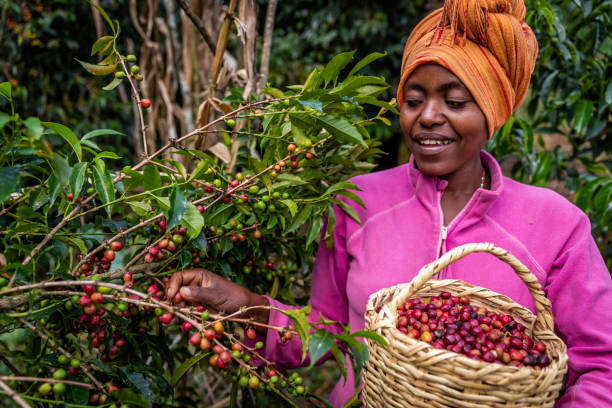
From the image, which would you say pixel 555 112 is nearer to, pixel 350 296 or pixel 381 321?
pixel 350 296

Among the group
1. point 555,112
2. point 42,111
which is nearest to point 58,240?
point 555,112

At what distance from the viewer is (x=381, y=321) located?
90 cm

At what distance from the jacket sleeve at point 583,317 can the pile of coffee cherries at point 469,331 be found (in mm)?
168

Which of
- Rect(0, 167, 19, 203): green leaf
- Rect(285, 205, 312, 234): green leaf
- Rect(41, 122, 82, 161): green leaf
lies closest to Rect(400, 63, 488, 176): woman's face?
Rect(285, 205, 312, 234): green leaf

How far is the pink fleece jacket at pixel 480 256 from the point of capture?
1.12 m

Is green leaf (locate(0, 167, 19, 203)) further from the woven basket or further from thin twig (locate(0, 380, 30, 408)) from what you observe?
the woven basket

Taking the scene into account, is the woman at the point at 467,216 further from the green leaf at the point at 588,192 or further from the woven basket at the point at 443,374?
the green leaf at the point at 588,192

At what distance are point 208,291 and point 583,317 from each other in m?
0.94

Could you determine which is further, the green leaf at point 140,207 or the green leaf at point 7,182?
the green leaf at point 140,207

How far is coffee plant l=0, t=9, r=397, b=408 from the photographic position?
2.52 feet

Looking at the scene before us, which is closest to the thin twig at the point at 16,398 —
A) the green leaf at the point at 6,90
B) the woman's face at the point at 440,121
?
the green leaf at the point at 6,90

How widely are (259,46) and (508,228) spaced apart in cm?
306

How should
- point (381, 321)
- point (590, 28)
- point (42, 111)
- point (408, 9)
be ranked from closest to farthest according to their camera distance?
point (381, 321), point (590, 28), point (42, 111), point (408, 9)

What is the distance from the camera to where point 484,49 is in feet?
3.98
